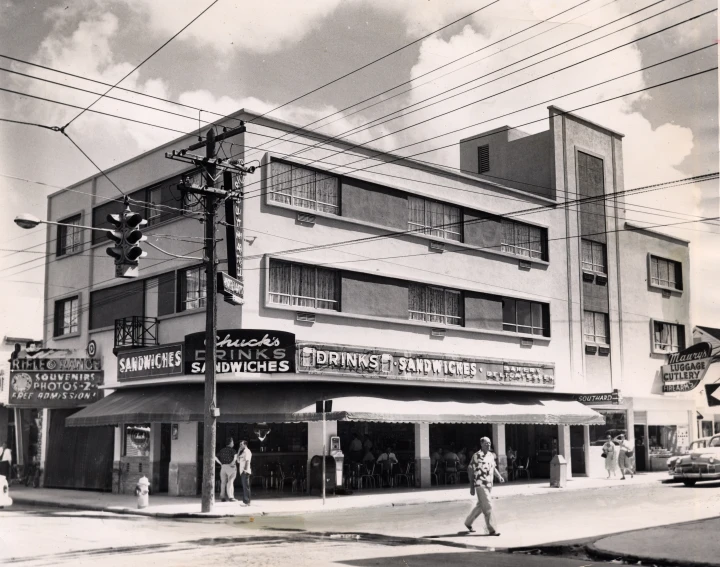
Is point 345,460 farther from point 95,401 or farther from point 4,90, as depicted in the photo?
point 4,90

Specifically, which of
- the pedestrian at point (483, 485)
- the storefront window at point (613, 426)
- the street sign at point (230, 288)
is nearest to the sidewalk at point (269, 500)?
the street sign at point (230, 288)

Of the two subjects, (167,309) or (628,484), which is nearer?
(167,309)

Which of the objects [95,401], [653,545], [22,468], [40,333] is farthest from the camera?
[40,333]

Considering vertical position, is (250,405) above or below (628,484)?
above

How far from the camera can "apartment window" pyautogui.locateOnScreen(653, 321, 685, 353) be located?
38.7 meters

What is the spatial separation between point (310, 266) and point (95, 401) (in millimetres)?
9062

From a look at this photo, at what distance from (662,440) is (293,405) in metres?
20.7

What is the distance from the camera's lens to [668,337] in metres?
39.2

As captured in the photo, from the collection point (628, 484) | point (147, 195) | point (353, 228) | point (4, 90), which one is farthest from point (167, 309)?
point (628, 484)

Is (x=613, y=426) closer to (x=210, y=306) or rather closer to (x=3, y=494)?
(x=210, y=306)

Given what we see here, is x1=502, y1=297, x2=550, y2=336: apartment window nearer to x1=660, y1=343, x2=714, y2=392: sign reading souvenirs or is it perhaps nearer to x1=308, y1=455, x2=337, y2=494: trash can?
x1=660, y1=343, x2=714, y2=392: sign reading souvenirs

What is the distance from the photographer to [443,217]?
30.9 meters

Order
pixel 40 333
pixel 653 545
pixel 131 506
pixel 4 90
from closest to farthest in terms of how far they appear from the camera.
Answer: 1. pixel 653 545
2. pixel 4 90
3. pixel 131 506
4. pixel 40 333

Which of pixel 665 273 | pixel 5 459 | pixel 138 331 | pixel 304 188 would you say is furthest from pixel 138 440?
pixel 665 273
